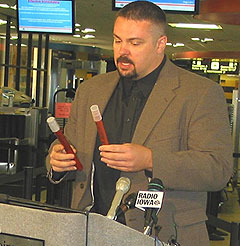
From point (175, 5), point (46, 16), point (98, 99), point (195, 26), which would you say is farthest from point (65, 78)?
point (98, 99)

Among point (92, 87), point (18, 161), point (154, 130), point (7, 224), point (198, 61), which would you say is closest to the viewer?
point (7, 224)

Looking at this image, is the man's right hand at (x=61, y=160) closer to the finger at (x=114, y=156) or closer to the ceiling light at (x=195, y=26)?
the finger at (x=114, y=156)

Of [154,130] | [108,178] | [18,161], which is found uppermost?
[154,130]

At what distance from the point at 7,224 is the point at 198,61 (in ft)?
76.1

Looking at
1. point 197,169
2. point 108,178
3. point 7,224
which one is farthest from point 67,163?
point 7,224

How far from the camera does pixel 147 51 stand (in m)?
2.12

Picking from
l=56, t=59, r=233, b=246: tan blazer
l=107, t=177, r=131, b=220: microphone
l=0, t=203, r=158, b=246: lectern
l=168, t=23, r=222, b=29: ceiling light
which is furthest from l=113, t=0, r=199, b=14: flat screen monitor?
l=168, t=23, r=222, b=29: ceiling light

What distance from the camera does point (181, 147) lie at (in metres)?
2.13

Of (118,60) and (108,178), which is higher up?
(118,60)

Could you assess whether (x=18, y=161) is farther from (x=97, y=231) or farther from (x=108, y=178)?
(x=97, y=231)

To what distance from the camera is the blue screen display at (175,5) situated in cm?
679

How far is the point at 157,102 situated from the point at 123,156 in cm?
35

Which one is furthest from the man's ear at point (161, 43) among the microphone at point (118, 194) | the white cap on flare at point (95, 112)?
the microphone at point (118, 194)

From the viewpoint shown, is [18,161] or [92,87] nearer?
[92,87]
